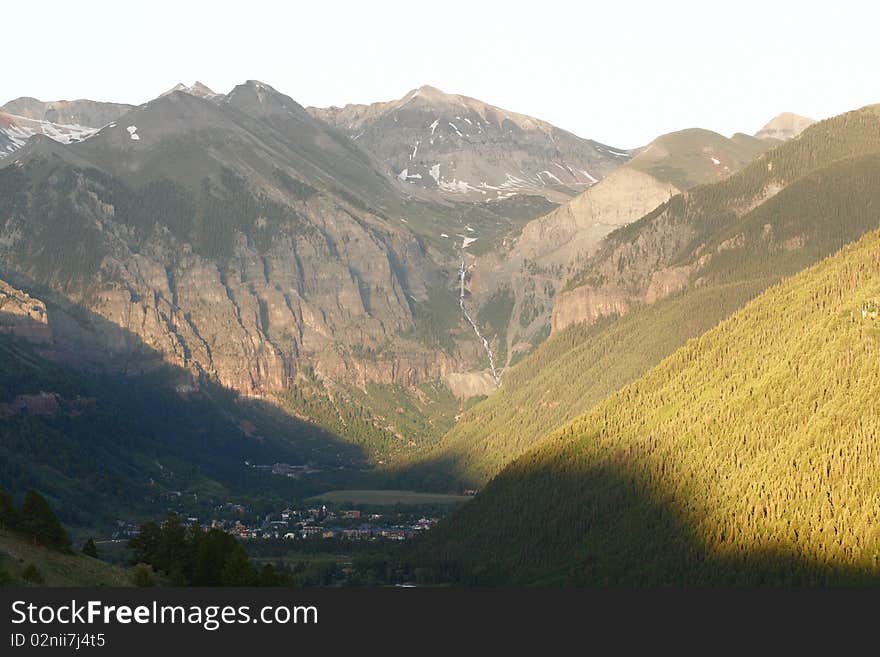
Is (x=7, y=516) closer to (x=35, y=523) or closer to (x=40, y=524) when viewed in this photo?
(x=35, y=523)

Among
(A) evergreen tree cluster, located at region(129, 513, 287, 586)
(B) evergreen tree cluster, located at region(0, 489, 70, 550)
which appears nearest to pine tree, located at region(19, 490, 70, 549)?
(B) evergreen tree cluster, located at region(0, 489, 70, 550)

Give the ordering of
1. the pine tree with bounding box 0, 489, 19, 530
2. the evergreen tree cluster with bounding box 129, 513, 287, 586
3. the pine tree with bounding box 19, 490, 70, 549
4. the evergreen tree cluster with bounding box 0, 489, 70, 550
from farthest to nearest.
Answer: the evergreen tree cluster with bounding box 129, 513, 287, 586, the pine tree with bounding box 0, 489, 19, 530, the pine tree with bounding box 19, 490, 70, 549, the evergreen tree cluster with bounding box 0, 489, 70, 550

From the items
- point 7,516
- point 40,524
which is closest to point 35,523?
point 40,524

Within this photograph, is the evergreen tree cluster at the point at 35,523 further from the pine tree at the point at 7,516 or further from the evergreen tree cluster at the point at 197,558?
the evergreen tree cluster at the point at 197,558

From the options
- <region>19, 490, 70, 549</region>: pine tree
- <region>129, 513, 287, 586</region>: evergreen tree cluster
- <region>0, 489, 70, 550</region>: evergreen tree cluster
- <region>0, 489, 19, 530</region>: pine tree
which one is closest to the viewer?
<region>0, 489, 70, 550</region>: evergreen tree cluster

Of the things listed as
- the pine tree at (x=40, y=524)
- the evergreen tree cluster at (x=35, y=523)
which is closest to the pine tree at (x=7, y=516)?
the evergreen tree cluster at (x=35, y=523)

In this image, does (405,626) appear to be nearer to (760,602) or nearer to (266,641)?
(266,641)

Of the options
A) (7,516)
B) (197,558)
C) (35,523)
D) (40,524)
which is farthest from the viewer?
(197,558)

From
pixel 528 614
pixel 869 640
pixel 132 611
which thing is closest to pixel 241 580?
pixel 528 614

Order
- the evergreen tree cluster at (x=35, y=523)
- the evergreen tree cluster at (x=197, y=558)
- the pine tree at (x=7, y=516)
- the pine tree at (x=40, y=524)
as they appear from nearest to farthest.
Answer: the evergreen tree cluster at (x=35, y=523) < the pine tree at (x=40, y=524) < the pine tree at (x=7, y=516) < the evergreen tree cluster at (x=197, y=558)

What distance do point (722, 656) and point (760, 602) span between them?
29.3m

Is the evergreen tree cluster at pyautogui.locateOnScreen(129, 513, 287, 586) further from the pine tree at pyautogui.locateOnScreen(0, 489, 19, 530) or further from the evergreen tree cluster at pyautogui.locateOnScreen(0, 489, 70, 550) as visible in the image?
the pine tree at pyautogui.locateOnScreen(0, 489, 19, 530)

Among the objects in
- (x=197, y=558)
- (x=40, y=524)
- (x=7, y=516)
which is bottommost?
(x=197, y=558)

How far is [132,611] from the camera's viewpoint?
119 meters
